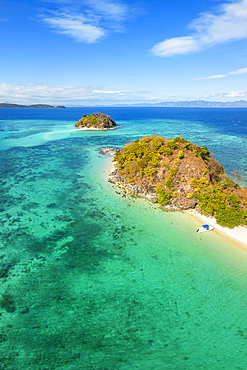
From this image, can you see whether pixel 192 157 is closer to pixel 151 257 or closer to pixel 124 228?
pixel 124 228

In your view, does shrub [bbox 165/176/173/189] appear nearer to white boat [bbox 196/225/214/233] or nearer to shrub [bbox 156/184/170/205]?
shrub [bbox 156/184/170/205]

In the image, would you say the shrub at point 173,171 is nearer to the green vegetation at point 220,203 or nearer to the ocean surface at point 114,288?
the green vegetation at point 220,203

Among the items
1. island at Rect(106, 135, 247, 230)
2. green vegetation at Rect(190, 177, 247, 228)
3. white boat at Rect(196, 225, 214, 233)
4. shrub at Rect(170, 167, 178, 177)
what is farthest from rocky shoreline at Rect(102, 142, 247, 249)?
shrub at Rect(170, 167, 178, 177)

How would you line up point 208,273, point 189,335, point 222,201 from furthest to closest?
point 222,201 → point 208,273 → point 189,335

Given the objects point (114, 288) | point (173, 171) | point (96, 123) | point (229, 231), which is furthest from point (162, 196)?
point (96, 123)

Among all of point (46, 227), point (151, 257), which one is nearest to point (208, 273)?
point (151, 257)

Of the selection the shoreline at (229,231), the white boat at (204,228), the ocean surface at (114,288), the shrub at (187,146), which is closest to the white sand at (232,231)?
the shoreline at (229,231)
